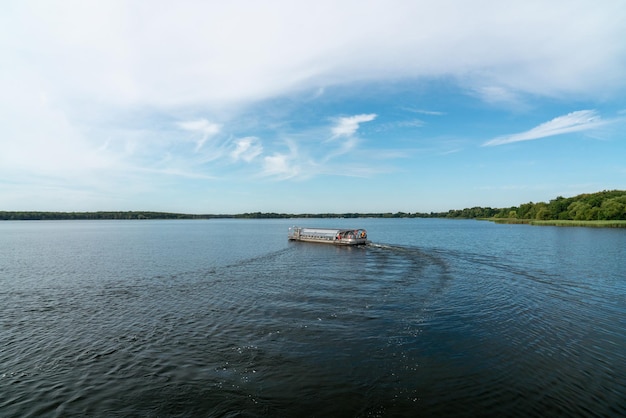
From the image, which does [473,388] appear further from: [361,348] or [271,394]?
[271,394]

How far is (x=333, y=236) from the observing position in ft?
276

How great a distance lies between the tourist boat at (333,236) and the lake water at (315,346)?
1598 inches

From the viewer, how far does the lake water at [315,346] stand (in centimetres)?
1285

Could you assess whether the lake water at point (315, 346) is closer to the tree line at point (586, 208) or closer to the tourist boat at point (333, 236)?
the tourist boat at point (333, 236)

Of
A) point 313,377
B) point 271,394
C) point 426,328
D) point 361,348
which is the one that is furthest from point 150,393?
point 426,328

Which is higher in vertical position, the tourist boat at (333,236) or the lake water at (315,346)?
the tourist boat at (333,236)

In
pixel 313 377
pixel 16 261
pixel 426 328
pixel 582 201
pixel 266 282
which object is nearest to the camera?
pixel 313 377

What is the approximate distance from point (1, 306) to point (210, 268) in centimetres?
2142

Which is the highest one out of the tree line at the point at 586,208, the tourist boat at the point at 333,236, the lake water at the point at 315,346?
the tree line at the point at 586,208

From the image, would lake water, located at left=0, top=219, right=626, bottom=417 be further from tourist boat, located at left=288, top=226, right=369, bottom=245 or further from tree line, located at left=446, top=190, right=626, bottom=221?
tree line, located at left=446, top=190, right=626, bottom=221

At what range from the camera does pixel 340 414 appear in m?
12.0

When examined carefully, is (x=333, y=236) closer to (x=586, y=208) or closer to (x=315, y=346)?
(x=315, y=346)

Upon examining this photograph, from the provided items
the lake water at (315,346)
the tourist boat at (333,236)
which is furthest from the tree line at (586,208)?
the lake water at (315,346)

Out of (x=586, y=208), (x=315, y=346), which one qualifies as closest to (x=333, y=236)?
(x=315, y=346)
